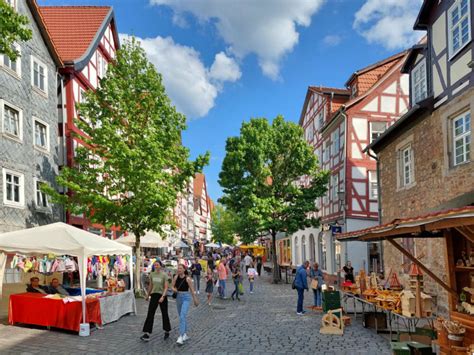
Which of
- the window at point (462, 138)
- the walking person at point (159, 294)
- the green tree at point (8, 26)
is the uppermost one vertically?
the green tree at point (8, 26)

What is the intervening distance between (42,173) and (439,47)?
1603cm

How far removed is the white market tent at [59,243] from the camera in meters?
11.8

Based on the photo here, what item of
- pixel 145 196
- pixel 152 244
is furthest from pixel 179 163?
pixel 152 244

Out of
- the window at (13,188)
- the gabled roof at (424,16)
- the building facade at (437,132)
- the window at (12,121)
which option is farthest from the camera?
the window at (12,121)

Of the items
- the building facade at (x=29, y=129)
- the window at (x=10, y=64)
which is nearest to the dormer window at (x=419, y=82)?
the window at (x=10, y=64)

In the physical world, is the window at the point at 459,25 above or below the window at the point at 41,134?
above

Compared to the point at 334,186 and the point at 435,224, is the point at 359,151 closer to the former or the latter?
the point at 334,186

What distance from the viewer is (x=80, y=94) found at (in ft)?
77.5

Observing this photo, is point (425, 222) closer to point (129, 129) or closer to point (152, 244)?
point (129, 129)

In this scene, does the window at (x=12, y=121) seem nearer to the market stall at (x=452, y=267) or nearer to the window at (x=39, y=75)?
the window at (x=39, y=75)

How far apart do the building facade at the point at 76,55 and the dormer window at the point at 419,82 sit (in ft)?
43.3

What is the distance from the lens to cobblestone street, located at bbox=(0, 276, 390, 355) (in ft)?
31.3

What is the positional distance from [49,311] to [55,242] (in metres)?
1.76

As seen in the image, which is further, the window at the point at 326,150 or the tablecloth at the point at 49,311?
the window at the point at 326,150
